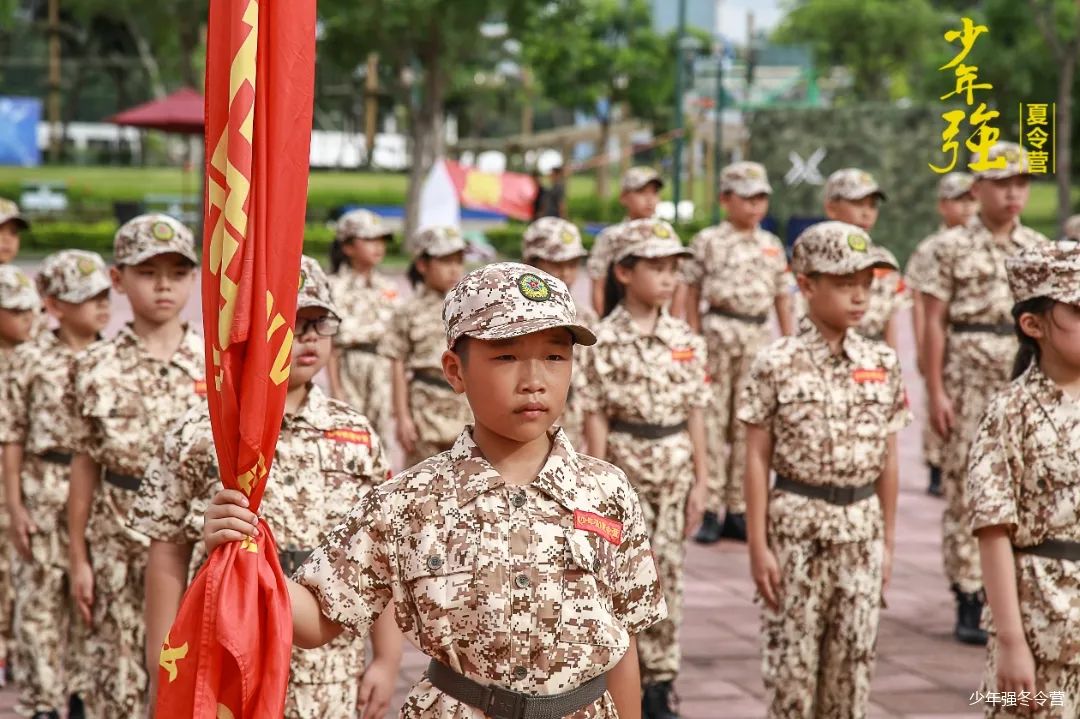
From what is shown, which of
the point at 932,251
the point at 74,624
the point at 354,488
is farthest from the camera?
the point at 932,251

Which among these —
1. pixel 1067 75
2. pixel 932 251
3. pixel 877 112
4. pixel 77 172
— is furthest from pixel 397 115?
pixel 932 251

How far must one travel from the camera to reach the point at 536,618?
3.25m

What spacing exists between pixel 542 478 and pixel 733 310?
6.77 metres

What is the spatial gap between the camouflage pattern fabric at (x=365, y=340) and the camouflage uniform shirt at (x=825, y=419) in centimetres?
481

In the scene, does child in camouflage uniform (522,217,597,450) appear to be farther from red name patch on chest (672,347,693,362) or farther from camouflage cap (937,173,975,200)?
camouflage cap (937,173,975,200)

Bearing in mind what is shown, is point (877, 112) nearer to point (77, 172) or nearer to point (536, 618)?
point (536, 618)

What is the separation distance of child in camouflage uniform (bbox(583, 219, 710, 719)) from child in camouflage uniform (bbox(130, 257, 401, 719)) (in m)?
2.31

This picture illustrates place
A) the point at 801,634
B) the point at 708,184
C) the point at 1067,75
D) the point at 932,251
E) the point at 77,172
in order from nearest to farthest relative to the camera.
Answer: the point at 801,634 → the point at 932,251 → the point at 1067,75 → the point at 708,184 → the point at 77,172

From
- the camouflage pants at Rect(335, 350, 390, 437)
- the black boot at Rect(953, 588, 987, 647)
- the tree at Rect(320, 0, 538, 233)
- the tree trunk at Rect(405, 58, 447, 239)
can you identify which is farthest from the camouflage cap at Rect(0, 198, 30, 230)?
the tree trunk at Rect(405, 58, 447, 239)

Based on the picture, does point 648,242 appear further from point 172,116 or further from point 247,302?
point 172,116

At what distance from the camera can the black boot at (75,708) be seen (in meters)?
6.37

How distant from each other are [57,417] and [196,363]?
3.58ft

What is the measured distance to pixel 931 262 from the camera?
28.1 ft

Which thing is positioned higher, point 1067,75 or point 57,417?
point 1067,75
